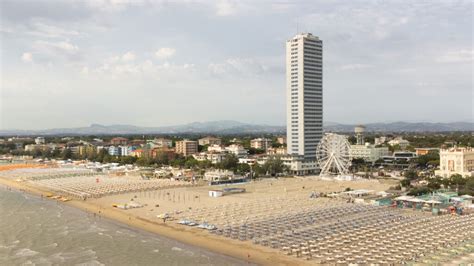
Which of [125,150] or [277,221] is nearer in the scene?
[277,221]

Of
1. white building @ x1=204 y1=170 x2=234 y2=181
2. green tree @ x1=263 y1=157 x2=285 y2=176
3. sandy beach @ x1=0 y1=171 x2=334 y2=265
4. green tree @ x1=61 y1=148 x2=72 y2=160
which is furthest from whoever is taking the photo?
green tree @ x1=61 y1=148 x2=72 y2=160

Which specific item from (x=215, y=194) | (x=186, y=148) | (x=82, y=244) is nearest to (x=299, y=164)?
(x=215, y=194)

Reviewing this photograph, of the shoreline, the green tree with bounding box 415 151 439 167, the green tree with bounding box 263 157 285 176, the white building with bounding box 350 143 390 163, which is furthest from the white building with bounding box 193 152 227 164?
the shoreline

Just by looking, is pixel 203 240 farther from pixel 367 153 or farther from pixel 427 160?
pixel 367 153

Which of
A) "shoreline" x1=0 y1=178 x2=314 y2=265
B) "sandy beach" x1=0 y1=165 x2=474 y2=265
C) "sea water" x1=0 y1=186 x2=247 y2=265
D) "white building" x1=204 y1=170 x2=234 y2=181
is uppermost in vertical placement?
"white building" x1=204 y1=170 x2=234 y2=181

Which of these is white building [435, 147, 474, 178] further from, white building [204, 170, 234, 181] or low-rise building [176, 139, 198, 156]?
low-rise building [176, 139, 198, 156]
